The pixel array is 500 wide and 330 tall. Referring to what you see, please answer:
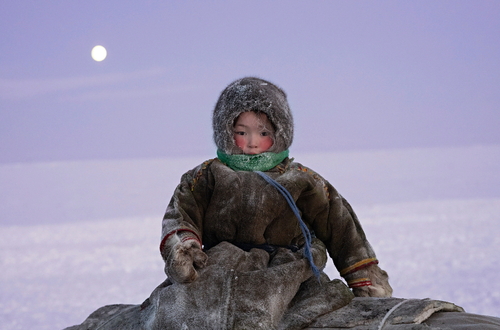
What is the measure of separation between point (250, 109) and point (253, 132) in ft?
0.33

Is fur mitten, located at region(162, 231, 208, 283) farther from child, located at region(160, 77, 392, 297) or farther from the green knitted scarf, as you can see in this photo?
the green knitted scarf

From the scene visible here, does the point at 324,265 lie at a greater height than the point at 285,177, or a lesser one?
lesser

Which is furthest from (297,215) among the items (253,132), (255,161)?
(253,132)

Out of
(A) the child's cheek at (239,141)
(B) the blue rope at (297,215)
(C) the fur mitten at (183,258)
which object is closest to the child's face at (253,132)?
(A) the child's cheek at (239,141)

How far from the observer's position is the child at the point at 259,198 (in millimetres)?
2602

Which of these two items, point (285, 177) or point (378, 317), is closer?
point (378, 317)

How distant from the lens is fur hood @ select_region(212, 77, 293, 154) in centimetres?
271

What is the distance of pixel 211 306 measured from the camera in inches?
92.4

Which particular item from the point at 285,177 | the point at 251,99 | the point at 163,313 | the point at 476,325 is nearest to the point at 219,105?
the point at 251,99

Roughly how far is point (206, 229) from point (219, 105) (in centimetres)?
54

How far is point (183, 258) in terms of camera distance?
2.38 meters

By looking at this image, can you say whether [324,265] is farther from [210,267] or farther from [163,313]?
[163,313]

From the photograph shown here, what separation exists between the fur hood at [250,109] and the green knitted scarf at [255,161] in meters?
0.03

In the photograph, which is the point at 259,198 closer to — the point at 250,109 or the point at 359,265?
the point at 250,109
